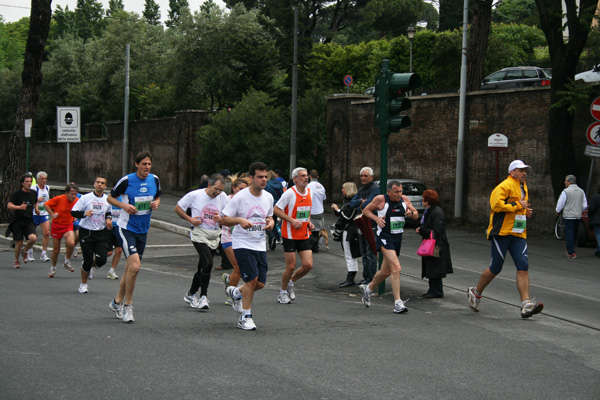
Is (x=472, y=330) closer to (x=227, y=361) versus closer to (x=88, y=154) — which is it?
(x=227, y=361)

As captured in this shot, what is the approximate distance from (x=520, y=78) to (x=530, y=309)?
23.1 metres

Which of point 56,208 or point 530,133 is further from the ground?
point 530,133

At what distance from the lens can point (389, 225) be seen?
1071cm

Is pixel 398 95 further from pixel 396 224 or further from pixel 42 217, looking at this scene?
pixel 42 217

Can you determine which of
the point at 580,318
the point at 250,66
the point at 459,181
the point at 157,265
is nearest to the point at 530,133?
the point at 459,181

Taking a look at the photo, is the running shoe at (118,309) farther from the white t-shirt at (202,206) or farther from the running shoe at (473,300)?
the running shoe at (473,300)

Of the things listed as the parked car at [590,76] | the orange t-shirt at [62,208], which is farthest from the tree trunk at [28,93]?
the parked car at [590,76]

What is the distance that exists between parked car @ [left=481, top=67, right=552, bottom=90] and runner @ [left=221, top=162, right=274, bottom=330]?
77.6 feet

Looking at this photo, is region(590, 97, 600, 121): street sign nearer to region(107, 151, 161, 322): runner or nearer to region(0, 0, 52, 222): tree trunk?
region(107, 151, 161, 322): runner

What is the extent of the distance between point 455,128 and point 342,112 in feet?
22.3

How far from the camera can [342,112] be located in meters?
33.4

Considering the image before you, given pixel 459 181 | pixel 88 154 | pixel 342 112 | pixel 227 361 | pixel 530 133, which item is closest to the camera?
pixel 227 361

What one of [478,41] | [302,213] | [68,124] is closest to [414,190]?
Result: [478,41]

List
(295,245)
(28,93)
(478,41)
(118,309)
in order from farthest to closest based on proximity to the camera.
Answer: (478,41)
(28,93)
(295,245)
(118,309)
